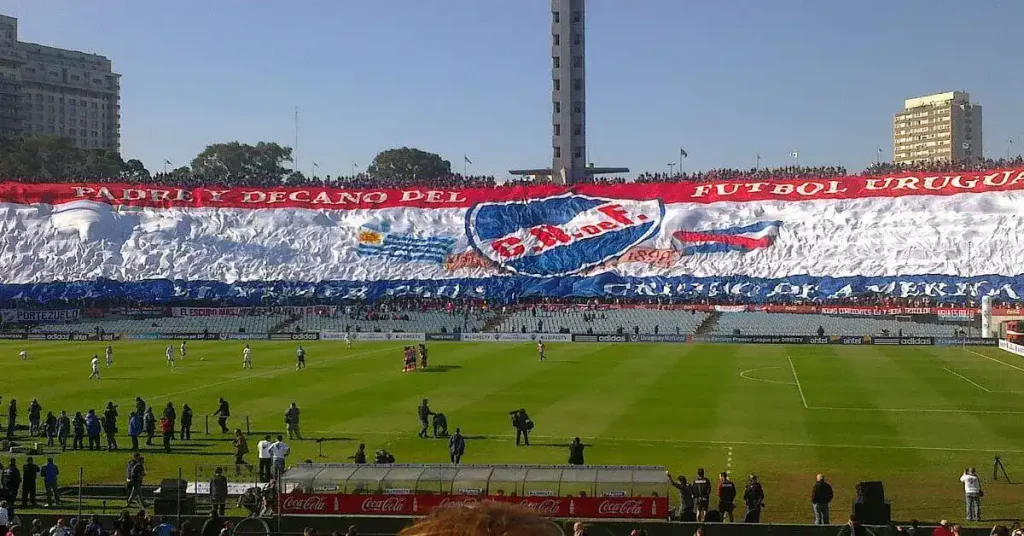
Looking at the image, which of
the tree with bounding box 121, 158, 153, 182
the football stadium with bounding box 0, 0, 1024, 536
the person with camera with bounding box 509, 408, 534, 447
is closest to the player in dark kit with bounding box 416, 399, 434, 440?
the football stadium with bounding box 0, 0, 1024, 536

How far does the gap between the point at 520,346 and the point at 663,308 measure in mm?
22859

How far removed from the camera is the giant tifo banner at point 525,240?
96.2 m

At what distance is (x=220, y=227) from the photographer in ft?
351

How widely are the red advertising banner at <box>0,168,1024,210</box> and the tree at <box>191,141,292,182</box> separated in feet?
267

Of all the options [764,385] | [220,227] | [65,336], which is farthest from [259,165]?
[764,385]

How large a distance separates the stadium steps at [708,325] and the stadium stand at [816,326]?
321mm

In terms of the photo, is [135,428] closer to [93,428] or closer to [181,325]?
[93,428]

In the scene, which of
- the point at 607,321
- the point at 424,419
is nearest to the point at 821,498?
the point at 424,419

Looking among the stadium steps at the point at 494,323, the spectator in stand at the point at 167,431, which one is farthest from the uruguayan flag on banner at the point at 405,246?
the spectator in stand at the point at 167,431

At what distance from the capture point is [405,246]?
342ft

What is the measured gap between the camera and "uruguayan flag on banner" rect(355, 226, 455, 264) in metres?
103

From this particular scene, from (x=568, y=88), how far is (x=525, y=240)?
2721 centimetres

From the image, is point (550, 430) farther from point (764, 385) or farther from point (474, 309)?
point (474, 309)

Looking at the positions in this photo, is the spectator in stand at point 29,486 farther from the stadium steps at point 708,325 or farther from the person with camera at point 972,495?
the stadium steps at point 708,325
